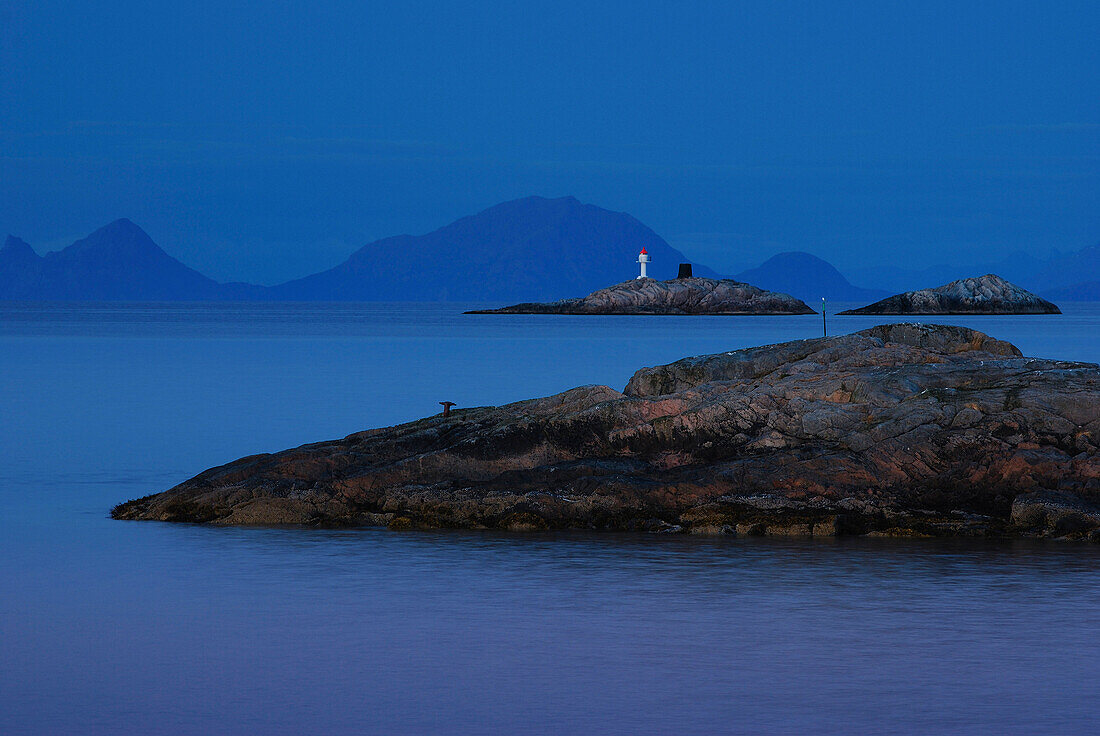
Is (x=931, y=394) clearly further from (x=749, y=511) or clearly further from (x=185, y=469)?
(x=185, y=469)

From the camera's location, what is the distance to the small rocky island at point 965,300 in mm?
185750

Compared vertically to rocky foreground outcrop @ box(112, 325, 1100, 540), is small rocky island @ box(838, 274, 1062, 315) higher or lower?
higher

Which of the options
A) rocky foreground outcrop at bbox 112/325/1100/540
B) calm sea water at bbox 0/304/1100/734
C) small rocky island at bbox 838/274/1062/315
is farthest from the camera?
small rocky island at bbox 838/274/1062/315

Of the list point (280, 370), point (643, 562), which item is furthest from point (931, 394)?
point (280, 370)

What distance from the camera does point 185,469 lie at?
25.8 m

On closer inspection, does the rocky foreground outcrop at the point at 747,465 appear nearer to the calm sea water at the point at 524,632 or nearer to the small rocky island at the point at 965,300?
the calm sea water at the point at 524,632

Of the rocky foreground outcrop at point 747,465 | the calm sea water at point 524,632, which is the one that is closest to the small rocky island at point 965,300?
the rocky foreground outcrop at point 747,465

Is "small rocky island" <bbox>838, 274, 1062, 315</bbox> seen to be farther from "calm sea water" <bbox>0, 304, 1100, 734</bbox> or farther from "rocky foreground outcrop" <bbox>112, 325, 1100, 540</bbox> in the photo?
"calm sea water" <bbox>0, 304, 1100, 734</bbox>

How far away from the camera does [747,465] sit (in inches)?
712

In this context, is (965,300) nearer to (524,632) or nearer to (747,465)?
(747,465)

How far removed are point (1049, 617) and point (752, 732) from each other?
4.63 metres

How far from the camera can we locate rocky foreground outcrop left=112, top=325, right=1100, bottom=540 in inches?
679

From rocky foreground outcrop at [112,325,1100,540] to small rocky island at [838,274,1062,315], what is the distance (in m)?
169

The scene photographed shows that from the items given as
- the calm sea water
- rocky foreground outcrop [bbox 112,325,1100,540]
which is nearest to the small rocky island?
rocky foreground outcrop [bbox 112,325,1100,540]
